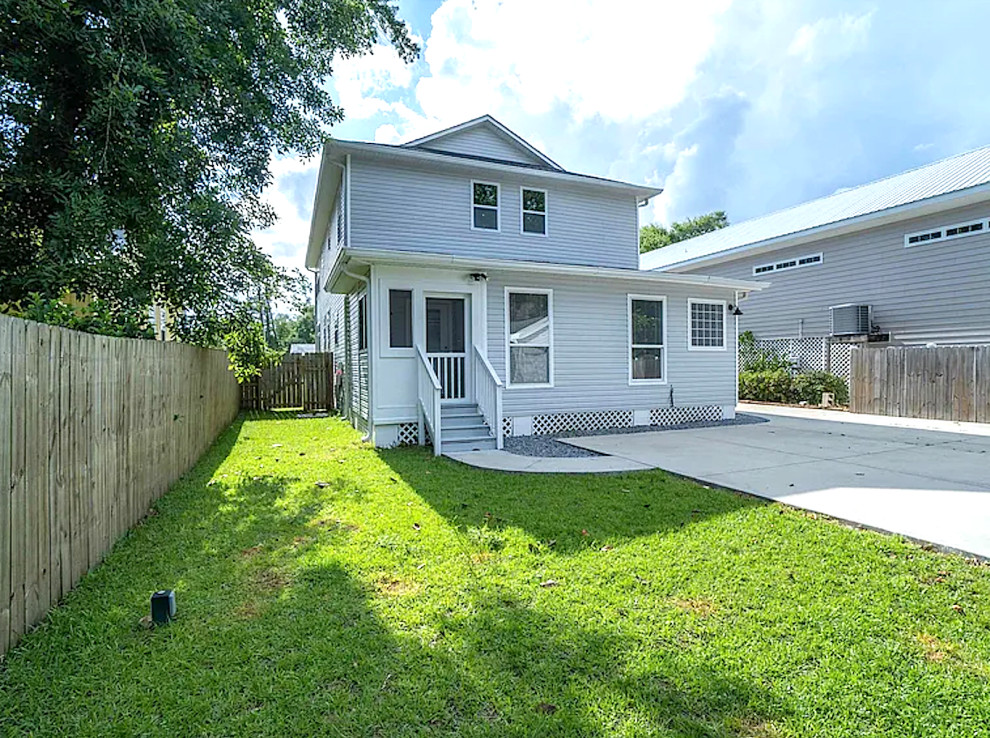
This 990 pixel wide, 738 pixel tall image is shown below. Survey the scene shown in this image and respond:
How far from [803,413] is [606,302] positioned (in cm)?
632

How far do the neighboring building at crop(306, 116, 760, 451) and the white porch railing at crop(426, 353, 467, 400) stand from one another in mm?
24

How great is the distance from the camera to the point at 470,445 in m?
7.95

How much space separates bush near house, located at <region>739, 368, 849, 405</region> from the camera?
46.2ft

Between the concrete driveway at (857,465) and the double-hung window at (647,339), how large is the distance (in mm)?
1365

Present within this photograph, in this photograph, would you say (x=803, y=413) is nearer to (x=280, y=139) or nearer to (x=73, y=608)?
(x=280, y=139)

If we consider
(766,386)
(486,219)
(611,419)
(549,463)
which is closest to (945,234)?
(766,386)

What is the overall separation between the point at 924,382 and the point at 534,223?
30.3ft

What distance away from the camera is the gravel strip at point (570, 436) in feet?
25.1

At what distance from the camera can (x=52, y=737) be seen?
192 centimetres

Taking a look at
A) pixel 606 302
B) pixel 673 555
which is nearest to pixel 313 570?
pixel 673 555

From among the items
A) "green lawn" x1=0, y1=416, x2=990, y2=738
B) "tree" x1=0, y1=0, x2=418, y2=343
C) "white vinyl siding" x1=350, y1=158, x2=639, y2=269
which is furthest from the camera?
"white vinyl siding" x1=350, y1=158, x2=639, y2=269

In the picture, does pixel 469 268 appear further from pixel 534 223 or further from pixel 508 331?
pixel 534 223

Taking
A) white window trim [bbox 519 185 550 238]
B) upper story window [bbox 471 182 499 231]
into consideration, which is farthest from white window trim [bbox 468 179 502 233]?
white window trim [bbox 519 185 550 238]

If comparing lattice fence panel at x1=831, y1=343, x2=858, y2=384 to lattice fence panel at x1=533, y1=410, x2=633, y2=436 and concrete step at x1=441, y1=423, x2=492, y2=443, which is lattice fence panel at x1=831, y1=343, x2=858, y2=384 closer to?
lattice fence panel at x1=533, y1=410, x2=633, y2=436
